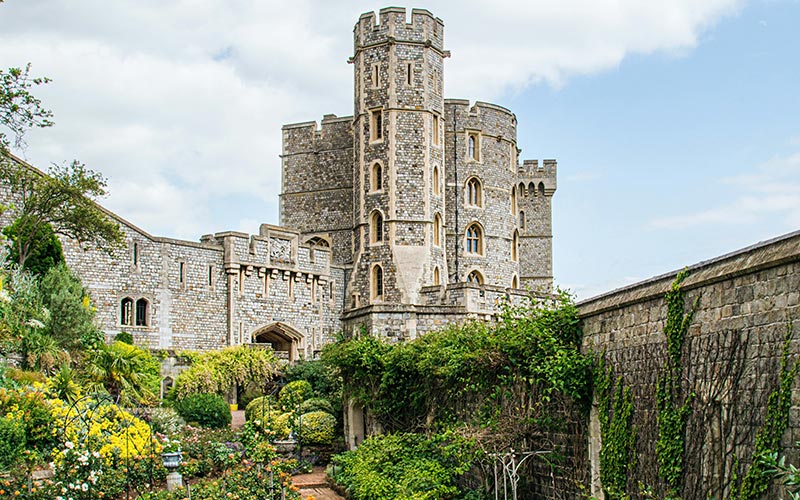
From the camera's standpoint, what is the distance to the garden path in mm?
16359

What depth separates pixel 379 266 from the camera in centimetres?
3503

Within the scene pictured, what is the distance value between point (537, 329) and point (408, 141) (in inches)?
908

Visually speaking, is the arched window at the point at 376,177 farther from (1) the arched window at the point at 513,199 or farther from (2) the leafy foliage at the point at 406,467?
(2) the leafy foliage at the point at 406,467

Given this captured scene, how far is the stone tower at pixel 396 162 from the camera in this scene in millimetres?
34656

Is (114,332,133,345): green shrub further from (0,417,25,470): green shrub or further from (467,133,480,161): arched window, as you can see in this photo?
(467,133,480,161): arched window

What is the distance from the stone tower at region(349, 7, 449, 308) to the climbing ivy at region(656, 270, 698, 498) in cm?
2480

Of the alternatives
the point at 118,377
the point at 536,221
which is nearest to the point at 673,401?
the point at 118,377

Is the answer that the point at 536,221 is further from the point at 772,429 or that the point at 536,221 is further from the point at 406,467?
the point at 772,429

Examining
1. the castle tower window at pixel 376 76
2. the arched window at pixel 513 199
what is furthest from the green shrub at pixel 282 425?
the arched window at pixel 513 199

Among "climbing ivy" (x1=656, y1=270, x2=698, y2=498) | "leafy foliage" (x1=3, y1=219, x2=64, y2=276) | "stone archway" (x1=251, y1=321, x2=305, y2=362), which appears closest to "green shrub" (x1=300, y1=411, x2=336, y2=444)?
"leafy foliage" (x1=3, y1=219, x2=64, y2=276)

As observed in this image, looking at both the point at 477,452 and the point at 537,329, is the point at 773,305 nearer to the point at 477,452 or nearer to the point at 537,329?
the point at 537,329

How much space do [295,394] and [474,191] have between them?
1775 cm

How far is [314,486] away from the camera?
17.4m

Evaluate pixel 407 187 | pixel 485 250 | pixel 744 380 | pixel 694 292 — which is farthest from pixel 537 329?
pixel 485 250
